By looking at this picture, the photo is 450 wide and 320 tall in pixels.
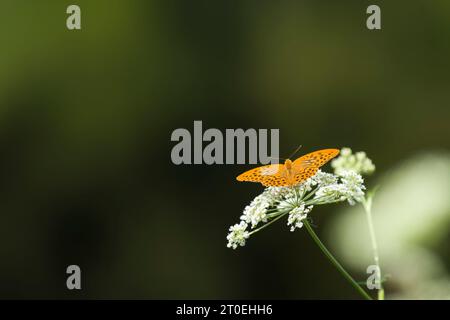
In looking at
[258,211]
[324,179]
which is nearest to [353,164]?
[324,179]

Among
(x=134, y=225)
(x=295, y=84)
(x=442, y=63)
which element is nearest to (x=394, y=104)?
(x=442, y=63)

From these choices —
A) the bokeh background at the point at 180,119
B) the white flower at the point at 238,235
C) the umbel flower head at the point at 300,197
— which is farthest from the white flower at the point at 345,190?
the bokeh background at the point at 180,119

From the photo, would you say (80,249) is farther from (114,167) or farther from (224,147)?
(224,147)

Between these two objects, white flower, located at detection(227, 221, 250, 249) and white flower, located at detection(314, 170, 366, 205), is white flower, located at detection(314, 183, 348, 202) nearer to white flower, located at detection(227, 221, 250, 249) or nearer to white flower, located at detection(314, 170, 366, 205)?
white flower, located at detection(314, 170, 366, 205)

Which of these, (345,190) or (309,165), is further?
(309,165)

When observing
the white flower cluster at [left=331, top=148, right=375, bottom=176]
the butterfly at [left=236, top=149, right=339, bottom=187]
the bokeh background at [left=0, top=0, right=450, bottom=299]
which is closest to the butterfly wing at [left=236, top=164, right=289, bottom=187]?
the butterfly at [left=236, top=149, right=339, bottom=187]

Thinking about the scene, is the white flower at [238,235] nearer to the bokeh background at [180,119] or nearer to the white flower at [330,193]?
the white flower at [330,193]

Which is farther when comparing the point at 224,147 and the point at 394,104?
the point at 394,104

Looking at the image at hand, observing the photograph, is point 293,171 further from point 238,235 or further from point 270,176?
point 238,235
